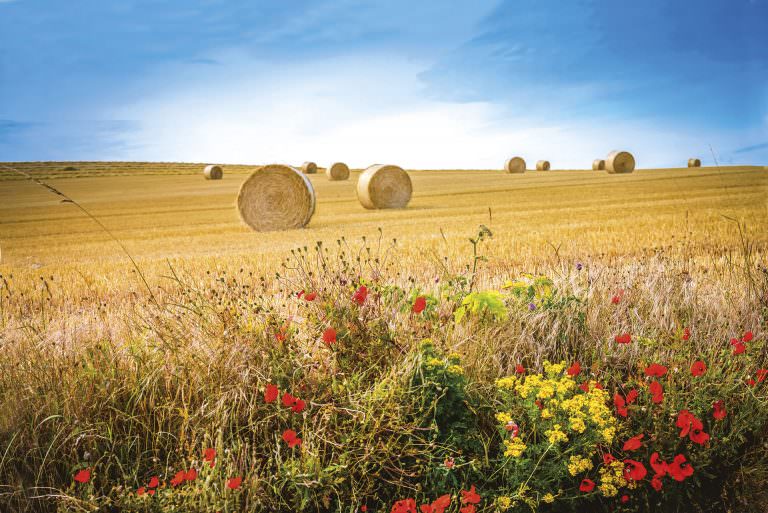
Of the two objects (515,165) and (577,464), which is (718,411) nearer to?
(577,464)

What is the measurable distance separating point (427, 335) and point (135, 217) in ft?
82.2

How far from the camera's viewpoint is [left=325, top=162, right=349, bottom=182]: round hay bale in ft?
147

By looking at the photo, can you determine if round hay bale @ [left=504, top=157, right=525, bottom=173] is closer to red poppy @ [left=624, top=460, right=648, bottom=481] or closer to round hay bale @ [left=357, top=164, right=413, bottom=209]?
round hay bale @ [left=357, top=164, right=413, bottom=209]

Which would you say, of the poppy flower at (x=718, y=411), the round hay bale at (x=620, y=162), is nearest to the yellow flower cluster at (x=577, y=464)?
the poppy flower at (x=718, y=411)

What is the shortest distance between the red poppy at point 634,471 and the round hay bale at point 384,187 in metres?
20.3

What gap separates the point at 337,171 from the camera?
149 feet

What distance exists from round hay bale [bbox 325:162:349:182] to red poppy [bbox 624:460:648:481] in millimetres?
42509

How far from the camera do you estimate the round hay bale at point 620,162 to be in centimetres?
→ 4541

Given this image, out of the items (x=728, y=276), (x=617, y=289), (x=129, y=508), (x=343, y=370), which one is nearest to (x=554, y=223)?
(x=728, y=276)

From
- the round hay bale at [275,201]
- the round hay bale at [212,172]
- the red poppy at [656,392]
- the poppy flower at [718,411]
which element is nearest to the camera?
the red poppy at [656,392]

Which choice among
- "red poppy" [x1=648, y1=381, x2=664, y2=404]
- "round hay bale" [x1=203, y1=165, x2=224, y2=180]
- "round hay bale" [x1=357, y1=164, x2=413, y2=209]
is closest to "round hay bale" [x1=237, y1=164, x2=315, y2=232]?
"round hay bale" [x1=357, y1=164, x2=413, y2=209]

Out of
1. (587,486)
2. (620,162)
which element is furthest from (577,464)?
(620,162)

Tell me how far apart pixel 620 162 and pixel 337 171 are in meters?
22.6

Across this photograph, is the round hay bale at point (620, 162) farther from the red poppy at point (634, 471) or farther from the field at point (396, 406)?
the red poppy at point (634, 471)
